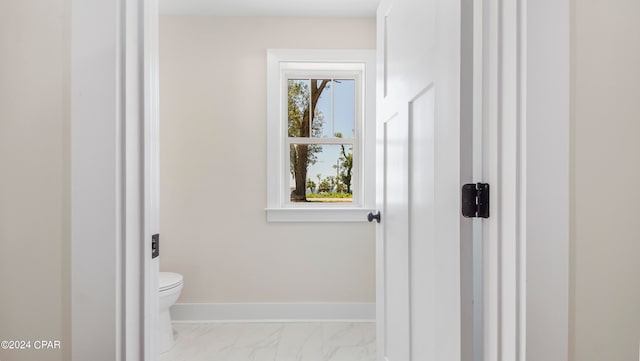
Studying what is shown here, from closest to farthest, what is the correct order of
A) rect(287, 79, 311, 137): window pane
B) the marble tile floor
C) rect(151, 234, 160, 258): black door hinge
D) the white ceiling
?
1. rect(151, 234, 160, 258): black door hinge
2. the marble tile floor
3. the white ceiling
4. rect(287, 79, 311, 137): window pane

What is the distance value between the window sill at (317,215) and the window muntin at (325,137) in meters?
0.13

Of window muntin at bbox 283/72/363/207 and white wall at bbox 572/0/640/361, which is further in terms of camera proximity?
window muntin at bbox 283/72/363/207

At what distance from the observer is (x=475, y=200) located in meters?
0.85

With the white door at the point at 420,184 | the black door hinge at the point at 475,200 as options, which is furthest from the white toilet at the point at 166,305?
the black door hinge at the point at 475,200

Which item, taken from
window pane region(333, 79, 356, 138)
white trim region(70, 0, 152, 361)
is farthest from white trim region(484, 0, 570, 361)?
window pane region(333, 79, 356, 138)

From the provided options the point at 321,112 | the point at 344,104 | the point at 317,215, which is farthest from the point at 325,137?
the point at 317,215

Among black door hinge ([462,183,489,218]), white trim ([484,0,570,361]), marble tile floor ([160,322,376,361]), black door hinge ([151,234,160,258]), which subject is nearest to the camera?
white trim ([484,0,570,361])

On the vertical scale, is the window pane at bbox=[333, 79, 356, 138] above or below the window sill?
above

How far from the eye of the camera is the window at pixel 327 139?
2.90m

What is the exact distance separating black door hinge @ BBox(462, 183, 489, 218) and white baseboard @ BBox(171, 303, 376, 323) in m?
2.17

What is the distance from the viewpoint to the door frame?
2.41 ft

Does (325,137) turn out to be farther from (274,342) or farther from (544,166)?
(544,166)

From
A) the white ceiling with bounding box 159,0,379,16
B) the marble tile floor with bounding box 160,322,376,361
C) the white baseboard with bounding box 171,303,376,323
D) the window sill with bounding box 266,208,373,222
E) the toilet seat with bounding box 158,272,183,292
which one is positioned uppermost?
the white ceiling with bounding box 159,0,379,16

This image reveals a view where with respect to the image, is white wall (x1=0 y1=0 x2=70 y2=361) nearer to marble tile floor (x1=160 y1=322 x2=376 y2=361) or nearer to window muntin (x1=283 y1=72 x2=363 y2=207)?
marble tile floor (x1=160 y1=322 x2=376 y2=361)
